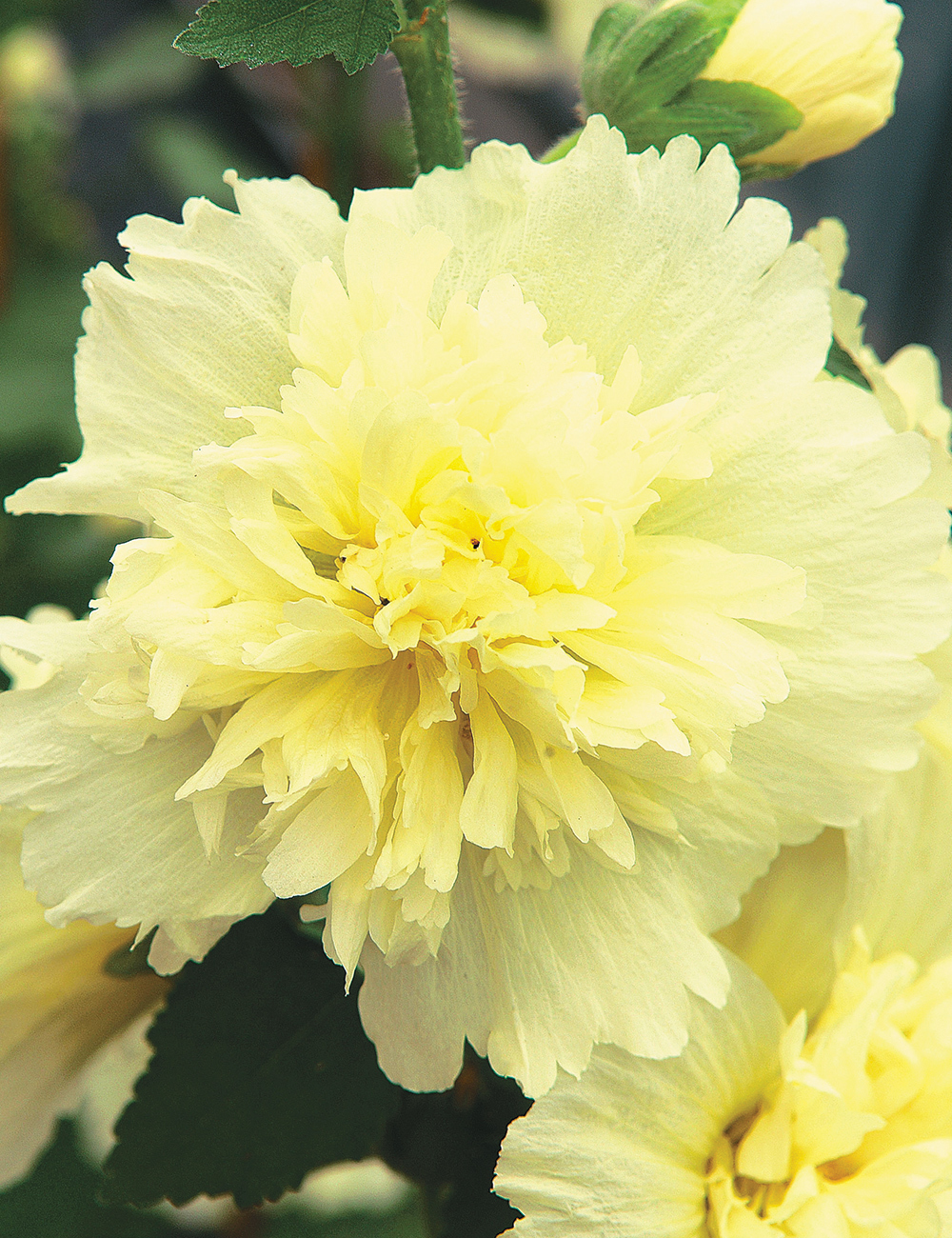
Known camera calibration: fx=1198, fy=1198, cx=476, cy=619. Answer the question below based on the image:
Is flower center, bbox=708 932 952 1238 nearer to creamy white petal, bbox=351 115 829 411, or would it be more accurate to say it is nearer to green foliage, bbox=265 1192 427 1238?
creamy white petal, bbox=351 115 829 411

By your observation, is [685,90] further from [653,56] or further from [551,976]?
[551,976]

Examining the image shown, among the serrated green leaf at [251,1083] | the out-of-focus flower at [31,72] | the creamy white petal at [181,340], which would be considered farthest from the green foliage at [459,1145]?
the out-of-focus flower at [31,72]

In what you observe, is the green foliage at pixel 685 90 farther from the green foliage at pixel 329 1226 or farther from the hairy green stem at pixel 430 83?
the green foliage at pixel 329 1226

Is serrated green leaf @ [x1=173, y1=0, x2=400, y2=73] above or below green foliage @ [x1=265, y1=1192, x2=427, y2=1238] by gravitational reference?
Answer: above

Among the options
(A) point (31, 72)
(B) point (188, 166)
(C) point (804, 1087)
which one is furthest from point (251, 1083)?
(A) point (31, 72)

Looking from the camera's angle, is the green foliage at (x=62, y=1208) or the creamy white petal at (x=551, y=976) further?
the green foliage at (x=62, y=1208)

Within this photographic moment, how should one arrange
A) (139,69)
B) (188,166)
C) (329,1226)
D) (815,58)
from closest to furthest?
(815,58) → (329,1226) → (188,166) → (139,69)

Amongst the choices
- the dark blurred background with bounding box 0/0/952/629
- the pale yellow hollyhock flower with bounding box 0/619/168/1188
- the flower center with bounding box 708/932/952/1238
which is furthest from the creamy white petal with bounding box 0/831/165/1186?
the dark blurred background with bounding box 0/0/952/629
